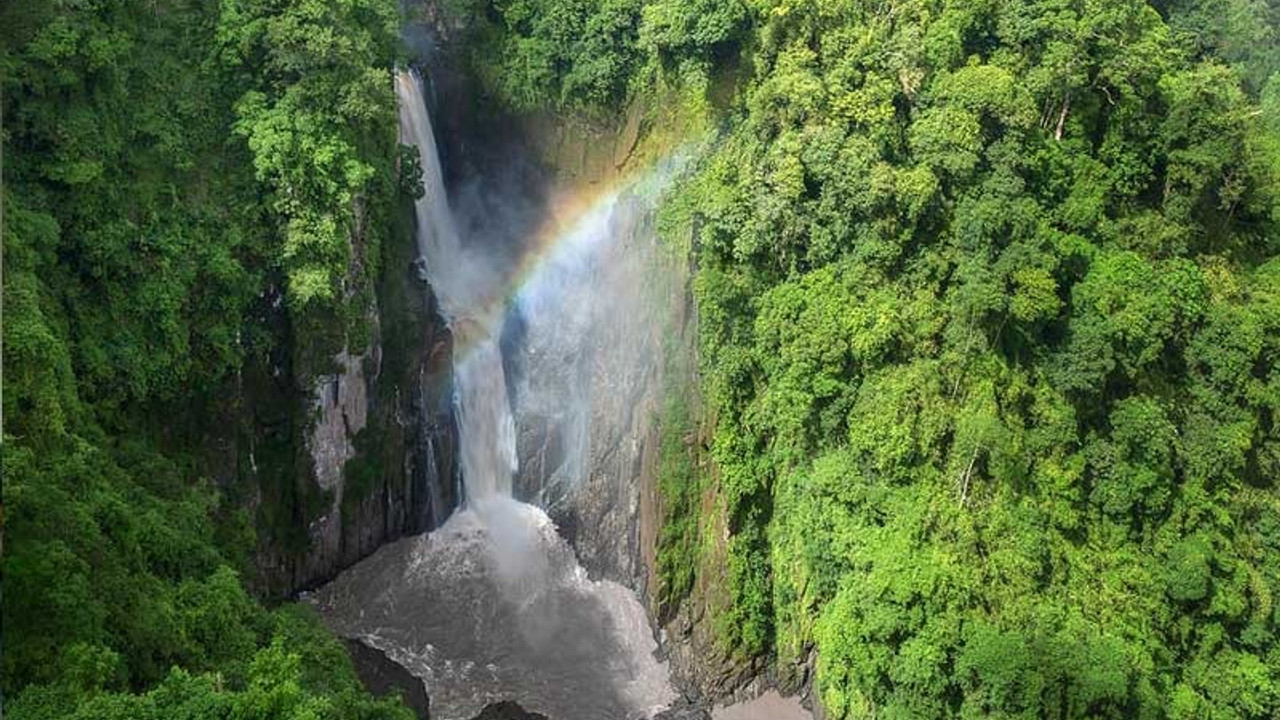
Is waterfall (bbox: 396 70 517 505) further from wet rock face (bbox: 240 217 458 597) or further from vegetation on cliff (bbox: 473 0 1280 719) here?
vegetation on cliff (bbox: 473 0 1280 719)

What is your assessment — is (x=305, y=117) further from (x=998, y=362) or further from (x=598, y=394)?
(x=998, y=362)

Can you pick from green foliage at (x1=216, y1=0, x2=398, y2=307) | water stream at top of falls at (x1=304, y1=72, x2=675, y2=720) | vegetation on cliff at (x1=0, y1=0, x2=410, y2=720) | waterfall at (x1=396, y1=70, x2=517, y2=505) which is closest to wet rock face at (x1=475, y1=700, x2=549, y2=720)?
water stream at top of falls at (x1=304, y1=72, x2=675, y2=720)

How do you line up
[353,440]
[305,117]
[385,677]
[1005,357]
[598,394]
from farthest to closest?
[598,394], [353,440], [385,677], [305,117], [1005,357]

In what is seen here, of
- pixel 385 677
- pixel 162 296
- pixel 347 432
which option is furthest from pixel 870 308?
pixel 162 296

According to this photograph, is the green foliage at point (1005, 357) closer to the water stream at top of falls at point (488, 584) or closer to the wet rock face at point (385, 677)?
the water stream at top of falls at point (488, 584)

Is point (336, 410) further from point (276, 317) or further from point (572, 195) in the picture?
point (572, 195)

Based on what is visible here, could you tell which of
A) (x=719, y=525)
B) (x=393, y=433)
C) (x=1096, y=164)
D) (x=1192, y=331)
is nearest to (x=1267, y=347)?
(x=1192, y=331)
